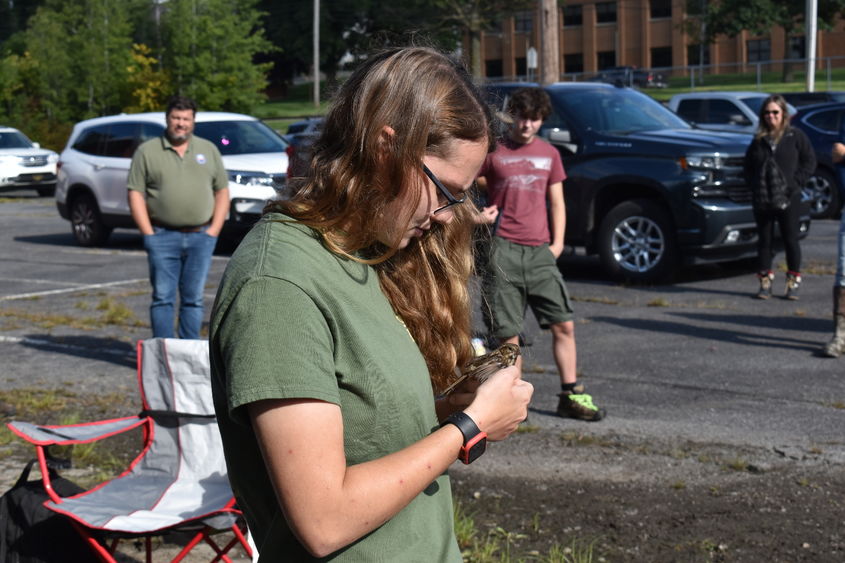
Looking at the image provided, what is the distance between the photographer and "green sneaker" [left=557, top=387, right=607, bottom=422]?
641 centimetres

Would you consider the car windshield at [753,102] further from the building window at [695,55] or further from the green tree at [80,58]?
the building window at [695,55]

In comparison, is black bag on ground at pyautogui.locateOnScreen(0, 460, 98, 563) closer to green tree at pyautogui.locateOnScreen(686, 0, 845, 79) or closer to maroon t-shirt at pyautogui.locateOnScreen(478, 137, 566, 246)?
maroon t-shirt at pyautogui.locateOnScreen(478, 137, 566, 246)

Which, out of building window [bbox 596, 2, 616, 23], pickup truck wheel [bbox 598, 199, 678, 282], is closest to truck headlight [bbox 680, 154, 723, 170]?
pickup truck wheel [bbox 598, 199, 678, 282]

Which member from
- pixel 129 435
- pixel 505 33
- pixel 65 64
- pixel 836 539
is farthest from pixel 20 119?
pixel 505 33

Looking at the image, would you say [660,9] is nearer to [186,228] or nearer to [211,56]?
[211,56]

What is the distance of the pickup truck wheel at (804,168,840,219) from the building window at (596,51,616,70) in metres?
A: 65.5

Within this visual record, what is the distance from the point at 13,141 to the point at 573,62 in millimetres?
60226

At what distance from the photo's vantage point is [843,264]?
7992mm

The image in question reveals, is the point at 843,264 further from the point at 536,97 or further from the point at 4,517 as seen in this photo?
the point at 4,517

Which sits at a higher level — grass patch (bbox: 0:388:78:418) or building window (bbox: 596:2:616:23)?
building window (bbox: 596:2:616:23)

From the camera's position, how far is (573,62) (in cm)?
8238

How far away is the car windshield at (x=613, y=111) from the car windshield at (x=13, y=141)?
19.1 meters

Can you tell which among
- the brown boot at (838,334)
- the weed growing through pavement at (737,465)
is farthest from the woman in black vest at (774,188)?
the weed growing through pavement at (737,465)

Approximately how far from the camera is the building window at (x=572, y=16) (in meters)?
81.4
